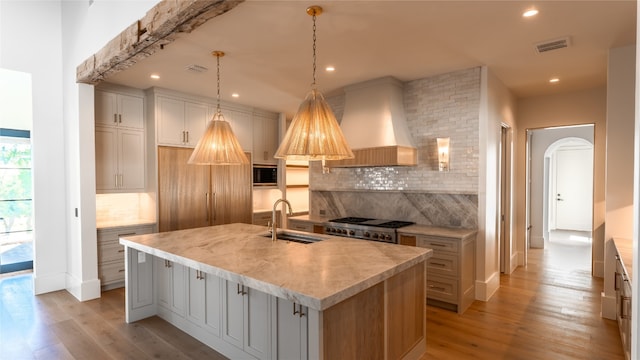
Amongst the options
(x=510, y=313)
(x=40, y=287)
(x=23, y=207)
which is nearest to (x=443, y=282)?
(x=510, y=313)

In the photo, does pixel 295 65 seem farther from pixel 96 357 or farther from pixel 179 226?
pixel 96 357

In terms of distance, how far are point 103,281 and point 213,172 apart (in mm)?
2162

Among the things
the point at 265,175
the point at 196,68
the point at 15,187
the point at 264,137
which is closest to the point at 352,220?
the point at 265,175

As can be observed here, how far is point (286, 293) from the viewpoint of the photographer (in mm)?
1746

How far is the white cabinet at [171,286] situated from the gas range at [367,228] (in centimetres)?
212

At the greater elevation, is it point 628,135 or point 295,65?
point 295,65

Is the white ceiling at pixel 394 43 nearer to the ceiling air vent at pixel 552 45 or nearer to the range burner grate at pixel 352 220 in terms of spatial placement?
the ceiling air vent at pixel 552 45

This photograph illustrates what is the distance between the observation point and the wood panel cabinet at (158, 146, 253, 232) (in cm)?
496

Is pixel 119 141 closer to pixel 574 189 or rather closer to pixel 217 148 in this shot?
pixel 217 148

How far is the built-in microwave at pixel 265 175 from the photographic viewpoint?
6.37 meters

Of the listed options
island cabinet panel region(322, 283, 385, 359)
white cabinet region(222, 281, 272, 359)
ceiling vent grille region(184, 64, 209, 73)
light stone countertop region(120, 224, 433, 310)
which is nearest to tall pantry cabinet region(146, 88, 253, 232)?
ceiling vent grille region(184, 64, 209, 73)

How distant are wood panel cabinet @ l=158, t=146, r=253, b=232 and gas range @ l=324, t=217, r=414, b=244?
1.95m

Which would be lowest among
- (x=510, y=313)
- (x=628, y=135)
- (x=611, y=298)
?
(x=510, y=313)

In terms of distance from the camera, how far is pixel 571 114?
204 inches
